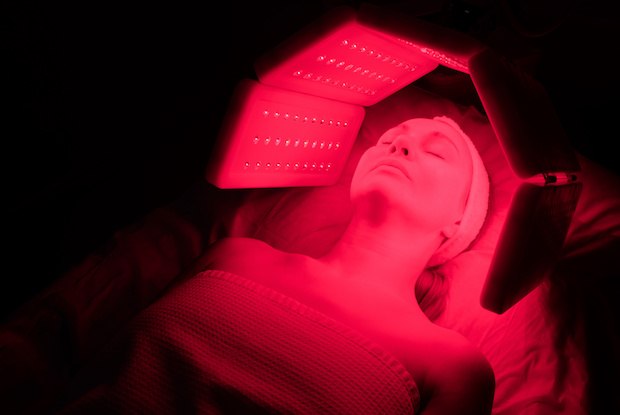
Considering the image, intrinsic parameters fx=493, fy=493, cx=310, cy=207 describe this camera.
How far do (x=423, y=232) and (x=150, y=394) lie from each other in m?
0.97

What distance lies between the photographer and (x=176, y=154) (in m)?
2.26

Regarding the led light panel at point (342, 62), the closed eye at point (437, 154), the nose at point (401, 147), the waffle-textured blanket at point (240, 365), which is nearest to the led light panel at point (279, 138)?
the led light panel at point (342, 62)

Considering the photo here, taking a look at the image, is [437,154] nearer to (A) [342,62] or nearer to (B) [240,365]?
(A) [342,62]

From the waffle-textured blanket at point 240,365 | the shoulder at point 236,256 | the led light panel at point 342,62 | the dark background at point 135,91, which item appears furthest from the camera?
the dark background at point 135,91

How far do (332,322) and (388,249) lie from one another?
1.43ft

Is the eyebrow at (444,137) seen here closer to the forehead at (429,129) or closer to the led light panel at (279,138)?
the forehead at (429,129)

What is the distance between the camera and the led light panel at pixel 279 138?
163cm

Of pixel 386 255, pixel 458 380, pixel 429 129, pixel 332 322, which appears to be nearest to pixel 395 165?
pixel 429 129

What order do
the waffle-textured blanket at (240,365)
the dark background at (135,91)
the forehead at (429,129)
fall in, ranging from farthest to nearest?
the dark background at (135,91) → the forehead at (429,129) → the waffle-textured blanket at (240,365)

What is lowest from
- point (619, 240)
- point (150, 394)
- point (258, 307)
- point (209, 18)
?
point (150, 394)

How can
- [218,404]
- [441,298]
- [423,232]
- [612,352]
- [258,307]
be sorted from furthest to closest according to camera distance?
[441,298]
[423,232]
[612,352]
[258,307]
[218,404]

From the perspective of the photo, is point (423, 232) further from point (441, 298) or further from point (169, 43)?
point (169, 43)

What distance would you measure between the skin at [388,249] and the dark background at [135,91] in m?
0.47

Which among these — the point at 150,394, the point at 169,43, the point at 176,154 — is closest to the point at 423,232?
the point at 150,394
